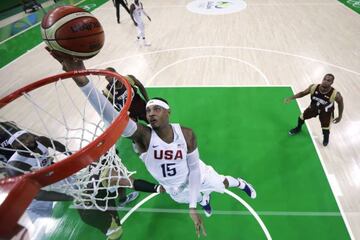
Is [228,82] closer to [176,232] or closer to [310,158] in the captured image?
[310,158]

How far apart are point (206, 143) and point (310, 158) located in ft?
5.40

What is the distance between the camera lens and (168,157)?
246cm

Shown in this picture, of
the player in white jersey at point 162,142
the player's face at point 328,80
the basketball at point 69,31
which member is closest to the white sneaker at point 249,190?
the player in white jersey at point 162,142

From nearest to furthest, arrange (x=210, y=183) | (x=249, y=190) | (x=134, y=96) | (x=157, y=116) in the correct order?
(x=157, y=116), (x=210, y=183), (x=249, y=190), (x=134, y=96)

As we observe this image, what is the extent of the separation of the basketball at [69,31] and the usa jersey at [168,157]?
95cm

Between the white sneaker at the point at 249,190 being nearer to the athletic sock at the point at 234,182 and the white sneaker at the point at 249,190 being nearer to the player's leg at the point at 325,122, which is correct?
the athletic sock at the point at 234,182

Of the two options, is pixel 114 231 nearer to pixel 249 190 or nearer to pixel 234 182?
pixel 234 182

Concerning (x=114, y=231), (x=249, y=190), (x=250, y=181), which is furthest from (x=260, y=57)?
(x=114, y=231)

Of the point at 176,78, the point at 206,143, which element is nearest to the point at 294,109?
the point at 206,143

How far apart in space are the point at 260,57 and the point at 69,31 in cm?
621

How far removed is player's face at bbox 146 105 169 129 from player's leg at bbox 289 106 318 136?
2.82m

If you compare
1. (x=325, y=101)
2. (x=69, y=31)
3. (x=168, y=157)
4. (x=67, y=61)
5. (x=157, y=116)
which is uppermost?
(x=69, y=31)

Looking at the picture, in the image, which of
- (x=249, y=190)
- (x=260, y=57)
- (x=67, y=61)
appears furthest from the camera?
(x=260, y=57)

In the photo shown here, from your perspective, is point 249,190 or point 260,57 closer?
point 249,190
